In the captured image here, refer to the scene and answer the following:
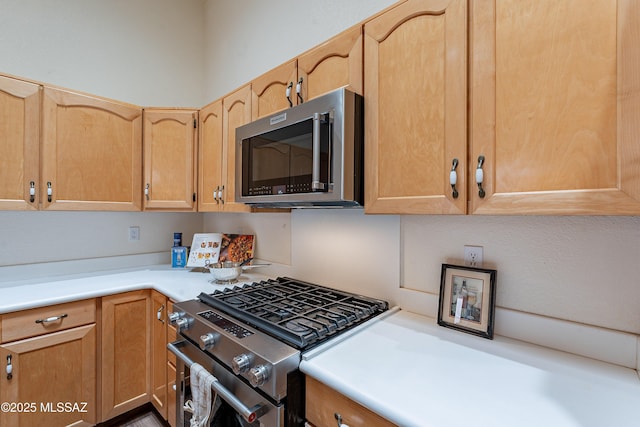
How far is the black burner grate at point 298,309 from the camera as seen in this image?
1017mm

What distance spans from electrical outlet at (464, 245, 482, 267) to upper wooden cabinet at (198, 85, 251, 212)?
115cm

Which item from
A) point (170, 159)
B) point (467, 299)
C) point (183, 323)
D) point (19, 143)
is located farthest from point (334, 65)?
point (19, 143)

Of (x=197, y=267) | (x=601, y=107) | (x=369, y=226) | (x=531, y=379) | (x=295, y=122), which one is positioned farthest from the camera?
(x=197, y=267)

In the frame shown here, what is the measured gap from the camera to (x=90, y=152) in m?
1.86

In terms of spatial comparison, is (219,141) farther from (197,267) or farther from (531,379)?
(531,379)

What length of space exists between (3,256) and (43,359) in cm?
85

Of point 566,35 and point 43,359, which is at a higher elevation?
point 566,35

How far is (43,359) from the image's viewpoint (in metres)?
1.50

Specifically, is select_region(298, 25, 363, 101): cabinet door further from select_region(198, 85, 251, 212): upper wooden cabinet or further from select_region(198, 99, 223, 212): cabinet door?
select_region(198, 99, 223, 212): cabinet door

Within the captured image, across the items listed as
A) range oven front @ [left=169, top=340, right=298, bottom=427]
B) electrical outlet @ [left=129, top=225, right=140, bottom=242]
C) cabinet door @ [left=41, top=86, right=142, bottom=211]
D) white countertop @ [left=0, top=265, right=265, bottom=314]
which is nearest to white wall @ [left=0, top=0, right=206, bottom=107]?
cabinet door @ [left=41, top=86, right=142, bottom=211]

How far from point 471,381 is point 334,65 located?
1.21 meters

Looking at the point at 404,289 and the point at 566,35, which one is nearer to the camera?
the point at 566,35

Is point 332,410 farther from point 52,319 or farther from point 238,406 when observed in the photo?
point 52,319

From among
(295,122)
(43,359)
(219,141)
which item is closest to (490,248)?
(295,122)
